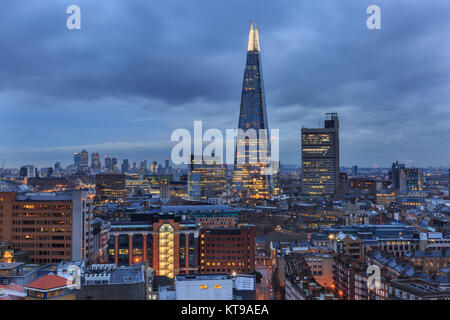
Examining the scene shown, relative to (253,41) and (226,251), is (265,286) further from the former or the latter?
(253,41)

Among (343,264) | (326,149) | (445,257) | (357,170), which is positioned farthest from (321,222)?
(357,170)

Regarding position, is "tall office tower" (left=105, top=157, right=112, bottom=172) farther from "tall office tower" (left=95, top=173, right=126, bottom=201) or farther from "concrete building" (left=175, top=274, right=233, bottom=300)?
"concrete building" (left=175, top=274, right=233, bottom=300)

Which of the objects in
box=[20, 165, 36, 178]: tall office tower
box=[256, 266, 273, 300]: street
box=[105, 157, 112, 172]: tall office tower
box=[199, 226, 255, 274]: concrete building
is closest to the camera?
box=[256, 266, 273, 300]: street

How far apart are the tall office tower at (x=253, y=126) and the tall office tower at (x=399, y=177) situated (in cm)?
1540

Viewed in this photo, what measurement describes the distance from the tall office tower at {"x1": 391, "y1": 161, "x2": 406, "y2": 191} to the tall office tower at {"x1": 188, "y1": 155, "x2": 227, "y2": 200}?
21.4 metres

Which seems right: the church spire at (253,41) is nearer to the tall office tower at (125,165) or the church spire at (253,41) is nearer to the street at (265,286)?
the tall office tower at (125,165)

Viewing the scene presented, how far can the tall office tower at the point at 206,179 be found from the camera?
5397 centimetres

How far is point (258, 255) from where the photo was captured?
20.4 m

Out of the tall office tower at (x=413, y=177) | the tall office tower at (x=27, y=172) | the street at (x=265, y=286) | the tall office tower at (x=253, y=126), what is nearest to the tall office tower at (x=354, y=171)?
the tall office tower at (x=413, y=177)

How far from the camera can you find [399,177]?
55312 mm

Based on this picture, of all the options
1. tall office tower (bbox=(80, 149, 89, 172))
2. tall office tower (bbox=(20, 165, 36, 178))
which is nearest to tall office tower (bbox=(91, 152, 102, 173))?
tall office tower (bbox=(80, 149, 89, 172))

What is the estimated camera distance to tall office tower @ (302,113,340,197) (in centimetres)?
5503
